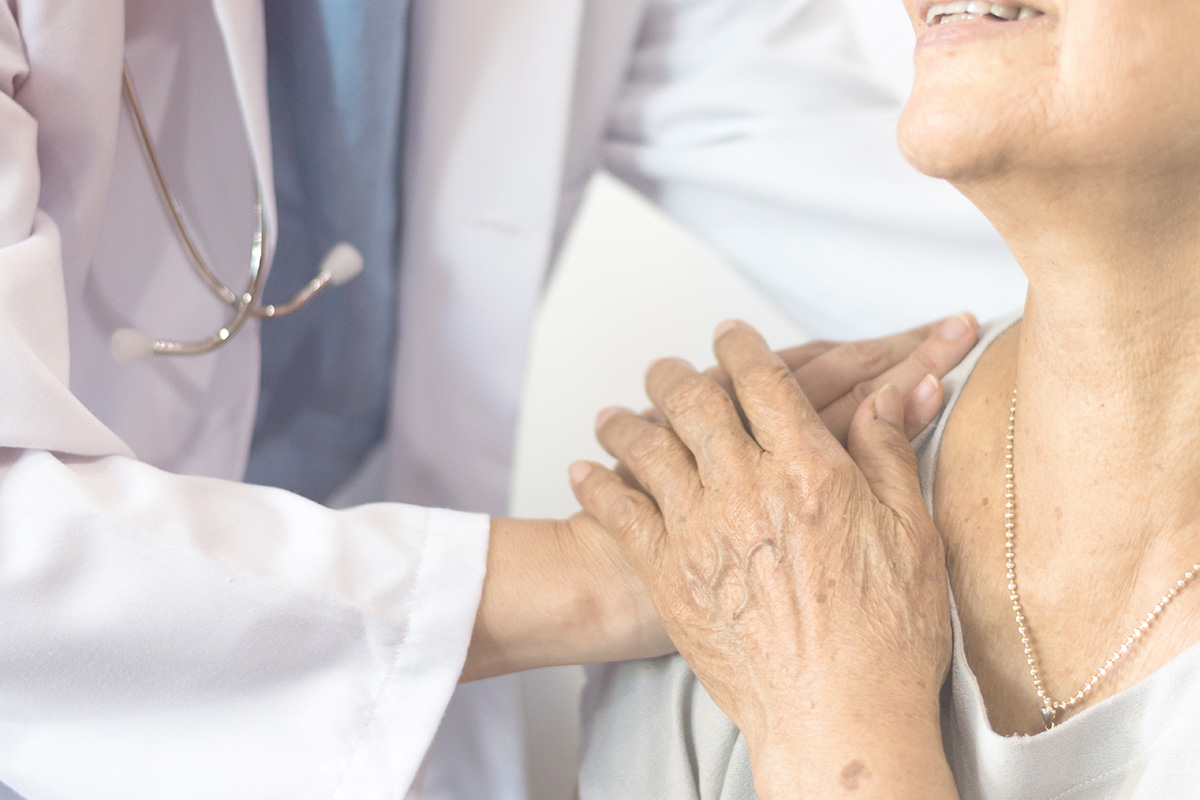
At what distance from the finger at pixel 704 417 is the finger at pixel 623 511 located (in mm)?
50

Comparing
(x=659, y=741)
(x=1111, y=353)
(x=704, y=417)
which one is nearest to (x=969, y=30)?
(x=1111, y=353)

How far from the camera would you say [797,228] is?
1.04m

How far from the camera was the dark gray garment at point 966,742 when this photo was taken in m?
0.55

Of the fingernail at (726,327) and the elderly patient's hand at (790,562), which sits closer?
the elderly patient's hand at (790,562)

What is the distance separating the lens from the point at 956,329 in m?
0.73

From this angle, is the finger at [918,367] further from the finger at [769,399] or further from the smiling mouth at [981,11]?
the smiling mouth at [981,11]

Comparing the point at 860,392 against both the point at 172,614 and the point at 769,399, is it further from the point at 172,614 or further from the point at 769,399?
the point at 172,614

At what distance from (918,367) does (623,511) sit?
0.80 feet

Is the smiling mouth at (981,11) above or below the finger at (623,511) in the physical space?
above

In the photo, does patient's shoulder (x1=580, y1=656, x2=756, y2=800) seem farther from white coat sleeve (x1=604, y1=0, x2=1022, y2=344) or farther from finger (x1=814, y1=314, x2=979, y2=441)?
white coat sleeve (x1=604, y1=0, x2=1022, y2=344)

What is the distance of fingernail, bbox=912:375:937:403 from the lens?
2.28ft

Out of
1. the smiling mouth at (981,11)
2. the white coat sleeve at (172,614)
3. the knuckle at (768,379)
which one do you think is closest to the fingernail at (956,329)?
the knuckle at (768,379)

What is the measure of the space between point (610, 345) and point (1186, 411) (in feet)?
2.76

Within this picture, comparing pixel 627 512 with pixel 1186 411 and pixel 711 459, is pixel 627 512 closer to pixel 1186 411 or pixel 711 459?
pixel 711 459
